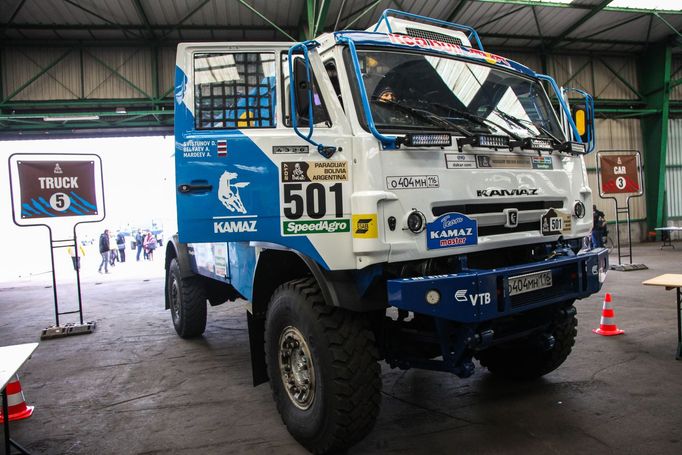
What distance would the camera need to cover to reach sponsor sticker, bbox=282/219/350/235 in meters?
2.99

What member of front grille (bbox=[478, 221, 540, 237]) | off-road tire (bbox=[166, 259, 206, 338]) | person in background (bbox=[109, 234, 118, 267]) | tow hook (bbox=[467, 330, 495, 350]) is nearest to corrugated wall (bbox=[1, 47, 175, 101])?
person in background (bbox=[109, 234, 118, 267])

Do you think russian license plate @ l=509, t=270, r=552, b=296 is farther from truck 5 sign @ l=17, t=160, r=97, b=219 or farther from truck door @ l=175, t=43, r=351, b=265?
truck 5 sign @ l=17, t=160, r=97, b=219

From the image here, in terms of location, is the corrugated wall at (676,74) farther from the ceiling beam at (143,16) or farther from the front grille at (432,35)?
the front grille at (432,35)

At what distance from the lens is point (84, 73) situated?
46.4 ft

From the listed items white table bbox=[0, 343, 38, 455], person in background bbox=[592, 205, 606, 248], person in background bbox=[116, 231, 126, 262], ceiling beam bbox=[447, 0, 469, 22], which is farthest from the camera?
person in background bbox=[116, 231, 126, 262]

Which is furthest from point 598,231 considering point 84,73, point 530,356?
point 84,73

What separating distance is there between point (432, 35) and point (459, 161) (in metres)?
1.28

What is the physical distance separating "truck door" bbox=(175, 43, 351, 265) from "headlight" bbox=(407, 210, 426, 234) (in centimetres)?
40

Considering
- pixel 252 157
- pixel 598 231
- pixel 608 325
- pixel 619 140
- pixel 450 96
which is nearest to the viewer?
pixel 252 157

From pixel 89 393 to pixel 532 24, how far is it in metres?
16.5

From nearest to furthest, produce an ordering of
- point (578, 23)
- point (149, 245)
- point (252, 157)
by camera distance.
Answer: point (252, 157), point (578, 23), point (149, 245)

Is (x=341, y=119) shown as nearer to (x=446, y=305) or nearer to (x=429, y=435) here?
(x=446, y=305)

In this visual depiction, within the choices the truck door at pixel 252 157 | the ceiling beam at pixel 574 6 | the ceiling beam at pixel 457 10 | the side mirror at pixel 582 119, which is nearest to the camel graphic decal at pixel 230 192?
the truck door at pixel 252 157

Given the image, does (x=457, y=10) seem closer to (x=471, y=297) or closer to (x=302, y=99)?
(x=302, y=99)
